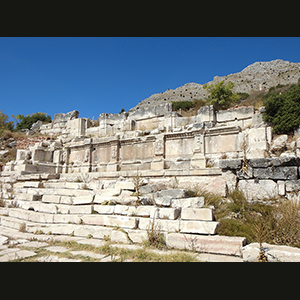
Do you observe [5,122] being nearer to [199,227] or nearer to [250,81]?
[199,227]

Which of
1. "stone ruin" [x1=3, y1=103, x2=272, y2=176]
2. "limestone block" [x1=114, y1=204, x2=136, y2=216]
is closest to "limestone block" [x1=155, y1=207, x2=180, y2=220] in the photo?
"limestone block" [x1=114, y1=204, x2=136, y2=216]

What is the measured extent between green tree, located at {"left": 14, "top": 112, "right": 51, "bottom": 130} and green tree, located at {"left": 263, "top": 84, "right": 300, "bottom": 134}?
28.5 m

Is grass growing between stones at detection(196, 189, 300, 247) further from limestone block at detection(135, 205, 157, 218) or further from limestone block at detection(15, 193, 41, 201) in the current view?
limestone block at detection(15, 193, 41, 201)

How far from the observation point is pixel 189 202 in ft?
16.5

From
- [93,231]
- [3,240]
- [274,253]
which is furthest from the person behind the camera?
[93,231]

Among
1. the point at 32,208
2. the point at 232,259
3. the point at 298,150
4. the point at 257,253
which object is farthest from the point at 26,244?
the point at 298,150

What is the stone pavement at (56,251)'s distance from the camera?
12.5ft

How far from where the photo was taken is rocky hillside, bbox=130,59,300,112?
164ft

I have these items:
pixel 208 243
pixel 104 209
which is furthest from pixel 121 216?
pixel 208 243

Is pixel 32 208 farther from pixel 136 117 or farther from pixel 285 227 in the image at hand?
pixel 136 117

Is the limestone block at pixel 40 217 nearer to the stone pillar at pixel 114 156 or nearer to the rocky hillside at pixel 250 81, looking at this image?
the stone pillar at pixel 114 156

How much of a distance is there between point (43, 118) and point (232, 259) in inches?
1396

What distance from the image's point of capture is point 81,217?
5898mm

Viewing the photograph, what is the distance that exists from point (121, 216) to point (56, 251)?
1497 mm
